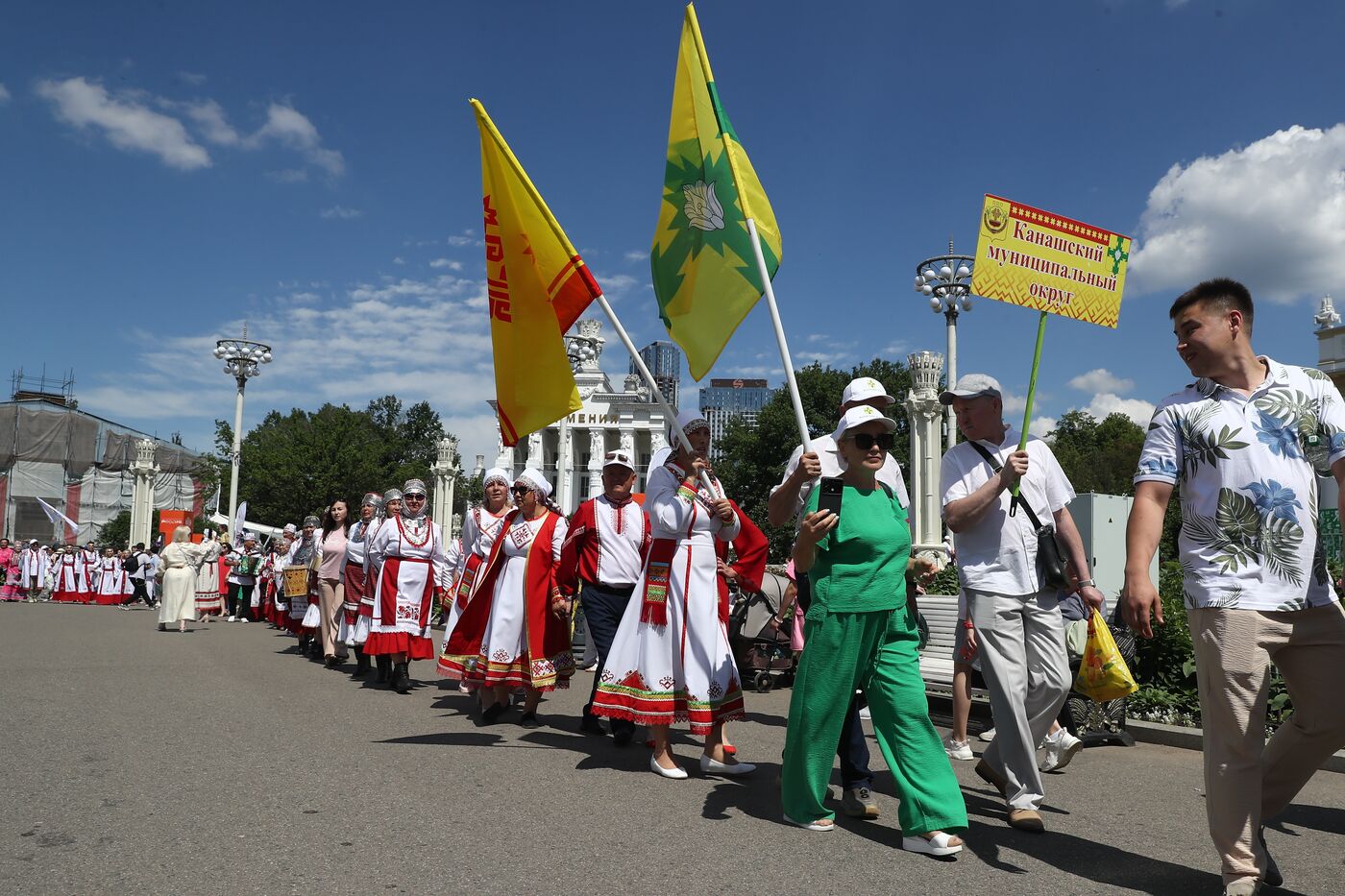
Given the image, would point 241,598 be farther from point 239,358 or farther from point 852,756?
point 852,756

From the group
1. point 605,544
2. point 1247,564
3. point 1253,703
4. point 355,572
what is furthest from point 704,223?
point 355,572

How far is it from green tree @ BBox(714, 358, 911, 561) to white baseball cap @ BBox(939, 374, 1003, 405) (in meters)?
51.6

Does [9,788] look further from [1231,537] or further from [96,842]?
[1231,537]

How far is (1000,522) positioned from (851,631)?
923 millimetres

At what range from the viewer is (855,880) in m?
3.76

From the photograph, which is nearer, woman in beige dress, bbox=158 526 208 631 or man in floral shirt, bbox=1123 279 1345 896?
man in floral shirt, bbox=1123 279 1345 896

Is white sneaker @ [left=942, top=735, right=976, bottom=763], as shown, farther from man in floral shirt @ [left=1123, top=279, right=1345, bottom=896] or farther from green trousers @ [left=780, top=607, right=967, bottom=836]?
man in floral shirt @ [left=1123, top=279, right=1345, bottom=896]

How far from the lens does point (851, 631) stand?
4387 mm

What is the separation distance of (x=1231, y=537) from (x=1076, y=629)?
11.4 feet

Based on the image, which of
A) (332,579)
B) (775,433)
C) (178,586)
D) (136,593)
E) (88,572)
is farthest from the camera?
(775,433)

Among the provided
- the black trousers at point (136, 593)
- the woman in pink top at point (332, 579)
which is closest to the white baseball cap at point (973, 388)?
the woman in pink top at point (332, 579)

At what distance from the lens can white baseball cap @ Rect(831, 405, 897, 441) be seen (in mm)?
4395

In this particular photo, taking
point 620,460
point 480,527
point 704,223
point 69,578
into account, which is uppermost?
point 704,223

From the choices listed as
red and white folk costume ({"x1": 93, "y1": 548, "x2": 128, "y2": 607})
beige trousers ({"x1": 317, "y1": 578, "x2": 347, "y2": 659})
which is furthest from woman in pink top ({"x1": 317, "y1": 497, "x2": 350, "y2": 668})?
red and white folk costume ({"x1": 93, "y1": 548, "x2": 128, "y2": 607})
